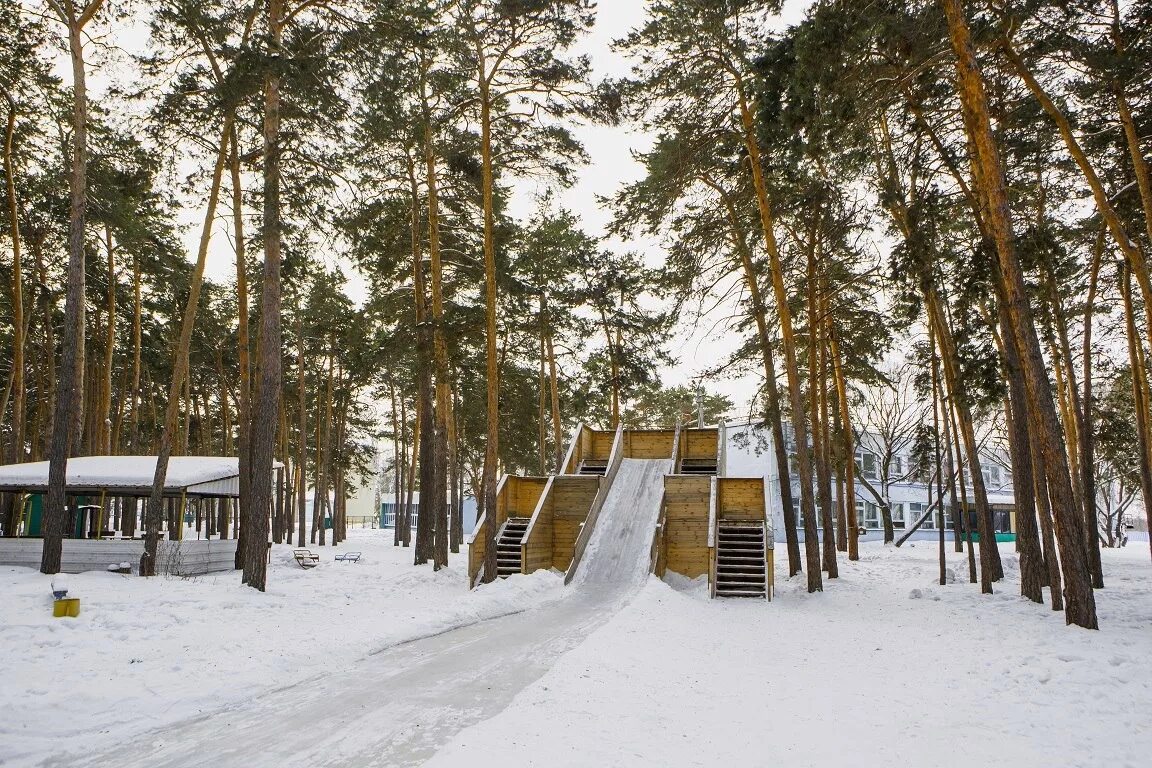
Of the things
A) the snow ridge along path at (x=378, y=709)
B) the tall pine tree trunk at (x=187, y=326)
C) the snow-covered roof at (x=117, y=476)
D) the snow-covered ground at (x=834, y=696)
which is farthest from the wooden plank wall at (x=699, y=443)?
the tall pine tree trunk at (x=187, y=326)

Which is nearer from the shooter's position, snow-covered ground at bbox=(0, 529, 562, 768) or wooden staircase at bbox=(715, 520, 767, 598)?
snow-covered ground at bbox=(0, 529, 562, 768)

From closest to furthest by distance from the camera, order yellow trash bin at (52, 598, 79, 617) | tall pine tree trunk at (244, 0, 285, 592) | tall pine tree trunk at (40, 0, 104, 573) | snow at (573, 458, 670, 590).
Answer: yellow trash bin at (52, 598, 79, 617) → tall pine tree trunk at (244, 0, 285, 592) → tall pine tree trunk at (40, 0, 104, 573) → snow at (573, 458, 670, 590)

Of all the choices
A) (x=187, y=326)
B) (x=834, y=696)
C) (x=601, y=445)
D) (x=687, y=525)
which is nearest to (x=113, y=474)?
(x=187, y=326)

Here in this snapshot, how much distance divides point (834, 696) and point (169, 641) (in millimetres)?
6938

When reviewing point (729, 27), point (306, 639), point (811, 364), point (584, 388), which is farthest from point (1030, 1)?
point (584, 388)

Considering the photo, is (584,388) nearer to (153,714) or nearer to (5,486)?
(5,486)

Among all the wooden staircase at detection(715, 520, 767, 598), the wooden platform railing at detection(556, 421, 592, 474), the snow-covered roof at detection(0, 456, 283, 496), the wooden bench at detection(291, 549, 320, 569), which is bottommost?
the wooden bench at detection(291, 549, 320, 569)

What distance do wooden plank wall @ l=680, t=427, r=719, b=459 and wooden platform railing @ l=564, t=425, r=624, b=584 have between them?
203cm

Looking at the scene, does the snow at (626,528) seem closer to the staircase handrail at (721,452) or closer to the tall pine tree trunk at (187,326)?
the staircase handrail at (721,452)

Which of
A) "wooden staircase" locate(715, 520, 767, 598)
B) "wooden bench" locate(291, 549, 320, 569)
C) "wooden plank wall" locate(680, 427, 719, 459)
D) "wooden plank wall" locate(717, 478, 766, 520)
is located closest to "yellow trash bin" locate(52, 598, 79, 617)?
"wooden staircase" locate(715, 520, 767, 598)

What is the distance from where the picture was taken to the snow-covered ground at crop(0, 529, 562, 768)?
501cm

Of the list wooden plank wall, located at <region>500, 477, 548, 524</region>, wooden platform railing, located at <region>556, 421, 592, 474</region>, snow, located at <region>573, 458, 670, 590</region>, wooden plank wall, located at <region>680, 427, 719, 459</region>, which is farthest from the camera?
wooden plank wall, located at <region>680, 427, 719, 459</region>

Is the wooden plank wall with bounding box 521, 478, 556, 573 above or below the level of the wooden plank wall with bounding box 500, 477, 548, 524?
below

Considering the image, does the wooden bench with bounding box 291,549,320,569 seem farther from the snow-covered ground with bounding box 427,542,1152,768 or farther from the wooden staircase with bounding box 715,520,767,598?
the snow-covered ground with bounding box 427,542,1152,768
